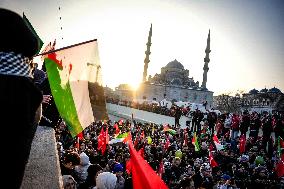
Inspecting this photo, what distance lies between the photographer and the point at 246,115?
2186 centimetres

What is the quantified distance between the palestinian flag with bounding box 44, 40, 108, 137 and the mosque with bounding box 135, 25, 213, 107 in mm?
70828

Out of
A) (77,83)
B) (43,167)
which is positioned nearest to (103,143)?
(77,83)

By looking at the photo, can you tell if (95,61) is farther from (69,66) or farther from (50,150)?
(50,150)

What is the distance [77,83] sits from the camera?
4.11 m

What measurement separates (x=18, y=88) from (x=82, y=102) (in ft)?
9.52

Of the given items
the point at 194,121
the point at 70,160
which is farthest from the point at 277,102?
the point at 70,160

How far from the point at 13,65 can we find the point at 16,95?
0.44 feet

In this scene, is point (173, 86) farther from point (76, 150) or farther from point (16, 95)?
point (16, 95)

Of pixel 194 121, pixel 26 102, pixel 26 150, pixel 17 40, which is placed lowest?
pixel 194 121

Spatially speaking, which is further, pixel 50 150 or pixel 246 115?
pixel 246 115

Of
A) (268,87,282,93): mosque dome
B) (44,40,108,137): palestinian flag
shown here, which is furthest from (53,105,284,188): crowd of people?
(268,87,282,93): mosque dome

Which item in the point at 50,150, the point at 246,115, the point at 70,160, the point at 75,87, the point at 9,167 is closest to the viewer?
the point at 9,167

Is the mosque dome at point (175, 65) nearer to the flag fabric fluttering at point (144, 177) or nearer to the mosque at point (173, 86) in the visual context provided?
the mosque at point (173, 86)

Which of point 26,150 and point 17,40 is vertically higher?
point 17,40
